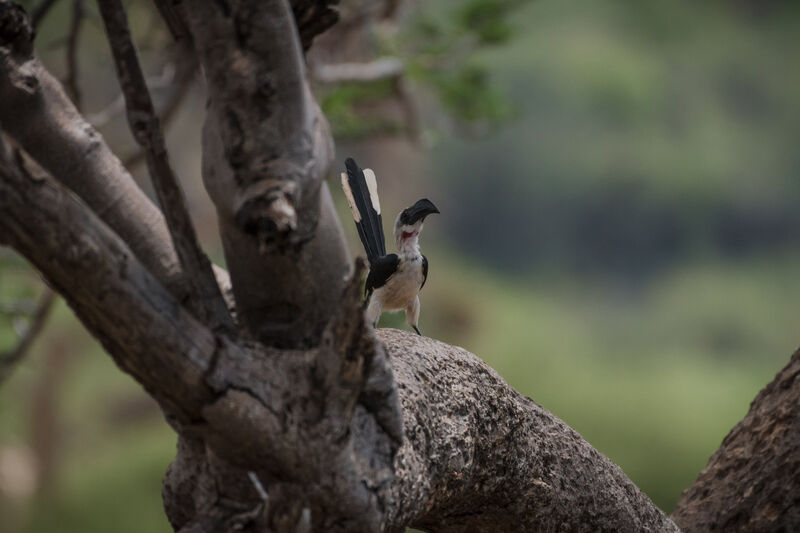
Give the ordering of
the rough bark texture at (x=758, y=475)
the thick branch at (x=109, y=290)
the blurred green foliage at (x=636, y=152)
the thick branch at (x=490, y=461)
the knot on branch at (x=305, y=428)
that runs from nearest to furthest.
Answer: the thick branch at (x=109, y=290)
the knot on branch at (x=305, y=428)
the thick branch at (x=490, y=461)
the rough bark texture at (x=758, y=475)
the blurred green foliage at (x=636, y=152)

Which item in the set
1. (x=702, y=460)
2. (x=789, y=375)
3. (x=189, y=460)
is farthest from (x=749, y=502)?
(x=702, y=460)

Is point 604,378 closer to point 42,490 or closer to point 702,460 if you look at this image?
point 702,460

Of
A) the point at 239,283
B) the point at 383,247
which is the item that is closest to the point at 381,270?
the point at 383,247

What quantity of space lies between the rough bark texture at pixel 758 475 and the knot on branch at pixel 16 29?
4.05 ft

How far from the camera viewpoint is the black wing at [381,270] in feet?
5.04

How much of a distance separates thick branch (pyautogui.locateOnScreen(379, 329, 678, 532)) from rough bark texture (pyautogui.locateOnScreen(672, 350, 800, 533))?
0.46 ft

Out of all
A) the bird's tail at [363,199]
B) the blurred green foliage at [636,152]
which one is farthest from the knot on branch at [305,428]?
the blurred green foliage at [636,152]

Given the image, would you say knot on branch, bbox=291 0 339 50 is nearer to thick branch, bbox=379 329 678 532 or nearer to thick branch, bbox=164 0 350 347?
thick branch, bbox=164 0 350 347

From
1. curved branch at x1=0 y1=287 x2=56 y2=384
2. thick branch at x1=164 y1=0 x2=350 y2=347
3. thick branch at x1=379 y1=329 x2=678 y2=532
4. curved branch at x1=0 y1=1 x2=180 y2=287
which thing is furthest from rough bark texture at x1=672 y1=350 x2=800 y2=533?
curved branch at x1=0 y1=287 x2=56 y2=384

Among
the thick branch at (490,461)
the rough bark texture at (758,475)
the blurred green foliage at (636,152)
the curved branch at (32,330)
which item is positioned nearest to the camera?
the thick branch at (490,461)

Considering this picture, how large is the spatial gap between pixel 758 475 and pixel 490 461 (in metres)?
0.52

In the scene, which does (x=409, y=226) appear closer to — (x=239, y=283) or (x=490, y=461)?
(x=490, y=461)

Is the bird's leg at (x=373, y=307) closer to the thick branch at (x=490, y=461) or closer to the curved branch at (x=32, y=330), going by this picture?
the thick branch at (x=490, y=461)

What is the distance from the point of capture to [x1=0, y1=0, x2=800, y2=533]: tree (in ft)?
2.56
